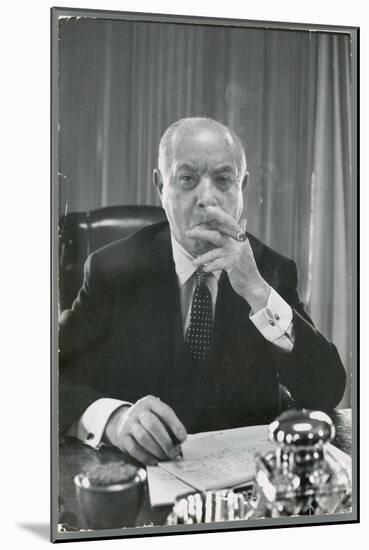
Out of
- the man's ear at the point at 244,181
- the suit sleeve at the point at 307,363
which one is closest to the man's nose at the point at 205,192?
the man's ear at the point at 244,181

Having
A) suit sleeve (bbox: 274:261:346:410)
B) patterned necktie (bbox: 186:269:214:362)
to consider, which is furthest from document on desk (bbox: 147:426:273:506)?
patterned necktie (bbox: 186:269:214:362)

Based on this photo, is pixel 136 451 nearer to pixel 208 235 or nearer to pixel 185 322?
pixel 185 322

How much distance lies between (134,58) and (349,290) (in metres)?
1.30

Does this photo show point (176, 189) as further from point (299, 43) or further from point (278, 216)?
point (299, 43)

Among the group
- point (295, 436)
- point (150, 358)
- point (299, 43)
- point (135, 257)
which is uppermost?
point (299, 43)

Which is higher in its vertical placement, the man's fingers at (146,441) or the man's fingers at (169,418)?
the man's fingers at (169,418)

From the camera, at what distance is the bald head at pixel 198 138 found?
4.36m

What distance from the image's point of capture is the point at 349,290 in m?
4.65

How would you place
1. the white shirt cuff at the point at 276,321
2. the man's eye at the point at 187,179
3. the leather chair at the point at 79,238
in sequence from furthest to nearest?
the white shirt cuff at the point at 276,321 → the man's eye at the point at 187,179 → the leather chair at the point at 79,238

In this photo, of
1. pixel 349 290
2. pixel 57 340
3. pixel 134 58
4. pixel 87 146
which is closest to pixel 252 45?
pixel 134 58

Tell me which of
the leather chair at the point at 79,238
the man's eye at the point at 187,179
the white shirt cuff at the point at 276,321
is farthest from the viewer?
the white shirt cuff at the point at 276,321

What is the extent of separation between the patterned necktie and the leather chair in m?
0.38

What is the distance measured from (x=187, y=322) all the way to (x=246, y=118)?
85 cm

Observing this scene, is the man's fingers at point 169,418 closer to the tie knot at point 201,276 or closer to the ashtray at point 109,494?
the ashtray at point 109,494
